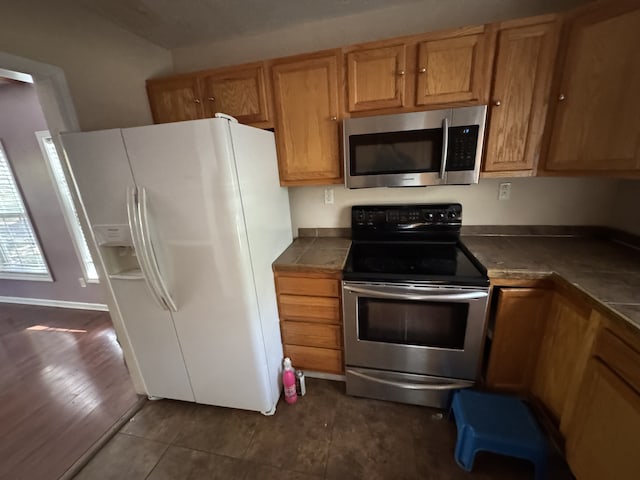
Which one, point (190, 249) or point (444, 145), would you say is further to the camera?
point (444, 145)

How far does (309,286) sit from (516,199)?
1632 millimetres

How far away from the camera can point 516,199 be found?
187 cm

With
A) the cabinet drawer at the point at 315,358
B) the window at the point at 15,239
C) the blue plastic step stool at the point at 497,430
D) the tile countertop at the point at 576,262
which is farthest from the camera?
the window at the point at 15,239

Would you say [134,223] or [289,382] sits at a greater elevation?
[134,223]

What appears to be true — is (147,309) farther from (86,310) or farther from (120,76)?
(86,310)

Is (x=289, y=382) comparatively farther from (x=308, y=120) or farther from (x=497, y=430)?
(x=308, y=120)

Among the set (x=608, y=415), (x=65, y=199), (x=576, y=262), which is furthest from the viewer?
(x=65, y=199)

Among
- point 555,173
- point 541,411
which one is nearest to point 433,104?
point 555,173

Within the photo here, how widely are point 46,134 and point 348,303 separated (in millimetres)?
3565

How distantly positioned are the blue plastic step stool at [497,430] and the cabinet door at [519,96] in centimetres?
135

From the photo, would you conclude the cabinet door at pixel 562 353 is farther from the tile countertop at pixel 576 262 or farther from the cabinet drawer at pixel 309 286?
the cabinet drawer at pixel 309 286

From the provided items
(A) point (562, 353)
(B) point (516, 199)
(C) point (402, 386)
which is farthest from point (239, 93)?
(A) point (562, 353)

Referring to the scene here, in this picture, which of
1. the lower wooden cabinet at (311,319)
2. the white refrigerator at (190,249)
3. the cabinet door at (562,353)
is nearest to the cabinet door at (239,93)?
the white refrigerator at (190,249)

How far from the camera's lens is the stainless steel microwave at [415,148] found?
4.82 feet
